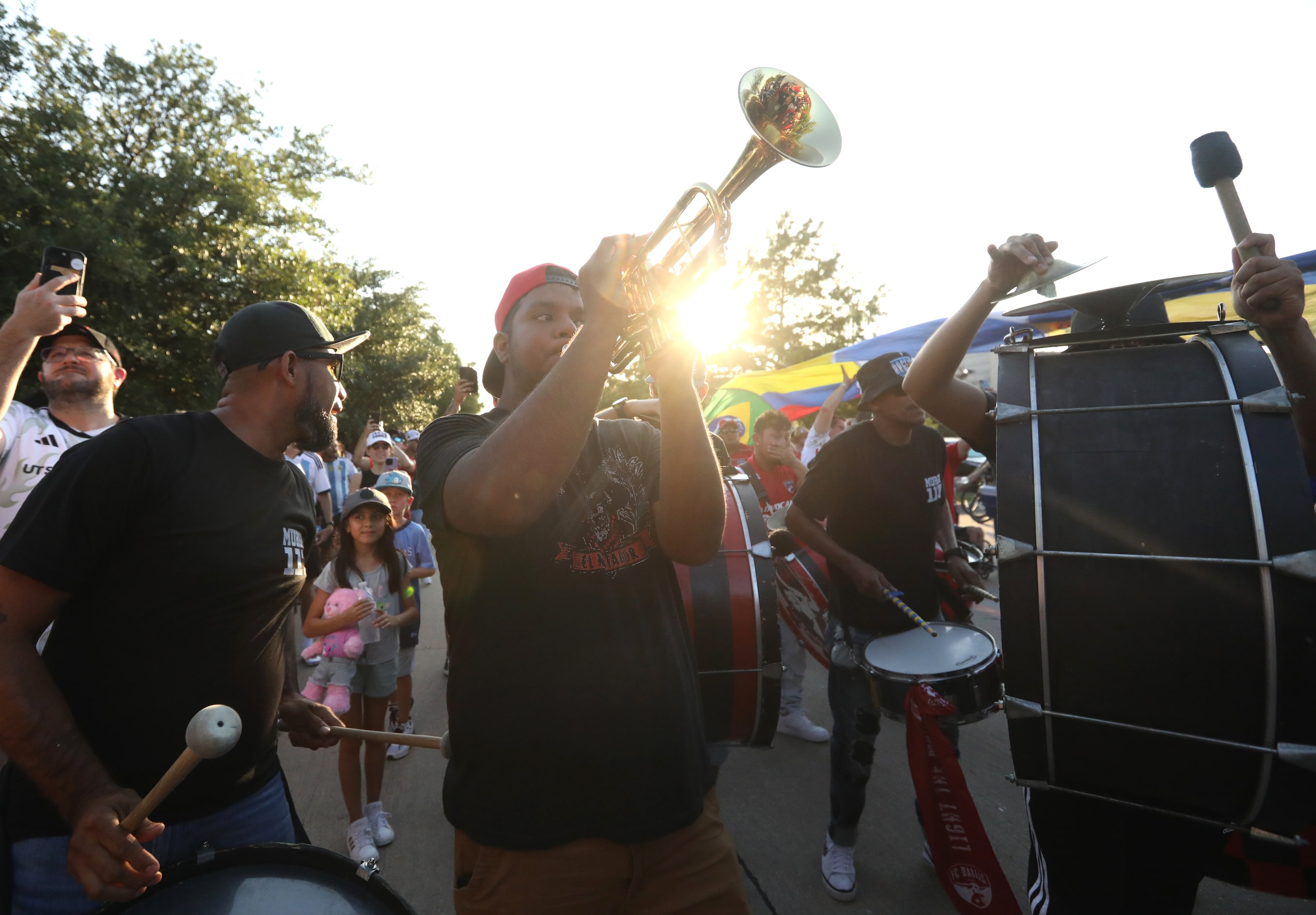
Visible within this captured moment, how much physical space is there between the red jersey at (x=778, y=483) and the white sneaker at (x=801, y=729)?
161 cm

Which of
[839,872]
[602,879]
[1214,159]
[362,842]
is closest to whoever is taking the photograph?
[602,879]

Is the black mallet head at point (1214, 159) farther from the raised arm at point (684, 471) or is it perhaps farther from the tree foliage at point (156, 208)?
the tree foliage at point (156, 208)

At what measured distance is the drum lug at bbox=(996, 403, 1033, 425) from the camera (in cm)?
183

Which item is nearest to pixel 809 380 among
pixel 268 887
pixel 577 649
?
pixel 577 649

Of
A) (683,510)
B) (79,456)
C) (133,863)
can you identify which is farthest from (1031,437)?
(79,456)

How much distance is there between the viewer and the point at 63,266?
2.51 metres

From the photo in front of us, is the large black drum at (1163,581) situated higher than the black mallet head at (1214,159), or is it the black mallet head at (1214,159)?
the black mallet head at (1214,159)

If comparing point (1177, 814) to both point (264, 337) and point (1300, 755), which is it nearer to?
point (1300, 755)

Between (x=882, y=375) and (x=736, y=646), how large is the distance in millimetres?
1457

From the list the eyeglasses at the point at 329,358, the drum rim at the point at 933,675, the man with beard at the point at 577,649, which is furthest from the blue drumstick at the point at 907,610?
the eyeglasses at the point at 329,358

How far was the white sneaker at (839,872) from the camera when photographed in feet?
10.1

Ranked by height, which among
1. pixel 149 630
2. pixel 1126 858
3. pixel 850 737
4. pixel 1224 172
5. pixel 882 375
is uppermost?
pixel 1224 172

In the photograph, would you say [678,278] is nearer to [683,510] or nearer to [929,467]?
[683,510]

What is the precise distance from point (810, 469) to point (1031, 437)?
1726 millimetres
